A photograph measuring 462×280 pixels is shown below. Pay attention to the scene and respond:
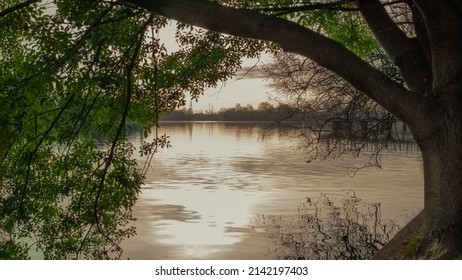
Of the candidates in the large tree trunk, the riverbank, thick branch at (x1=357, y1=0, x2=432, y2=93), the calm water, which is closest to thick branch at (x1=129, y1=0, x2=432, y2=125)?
the large tree trunk

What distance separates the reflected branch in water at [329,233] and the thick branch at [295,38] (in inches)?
389

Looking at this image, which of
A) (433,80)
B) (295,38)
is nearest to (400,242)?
(433,80)

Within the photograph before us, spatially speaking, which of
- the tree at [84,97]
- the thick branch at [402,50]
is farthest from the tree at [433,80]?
the tree at [84,97]

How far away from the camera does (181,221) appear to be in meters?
33.1

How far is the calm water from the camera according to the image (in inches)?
865

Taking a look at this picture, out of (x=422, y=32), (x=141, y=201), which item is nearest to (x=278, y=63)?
(x=422, y=32)

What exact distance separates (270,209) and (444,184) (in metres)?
26.6

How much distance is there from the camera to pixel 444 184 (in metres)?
8.67

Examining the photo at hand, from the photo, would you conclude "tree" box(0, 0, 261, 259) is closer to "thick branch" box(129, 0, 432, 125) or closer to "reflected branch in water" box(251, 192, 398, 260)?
"thick branch" box(129, 0, 432, 125)

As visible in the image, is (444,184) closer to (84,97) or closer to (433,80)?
(433,80)

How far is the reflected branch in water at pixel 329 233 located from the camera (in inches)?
751

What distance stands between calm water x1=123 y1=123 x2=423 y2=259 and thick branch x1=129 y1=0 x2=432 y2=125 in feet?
17.2
